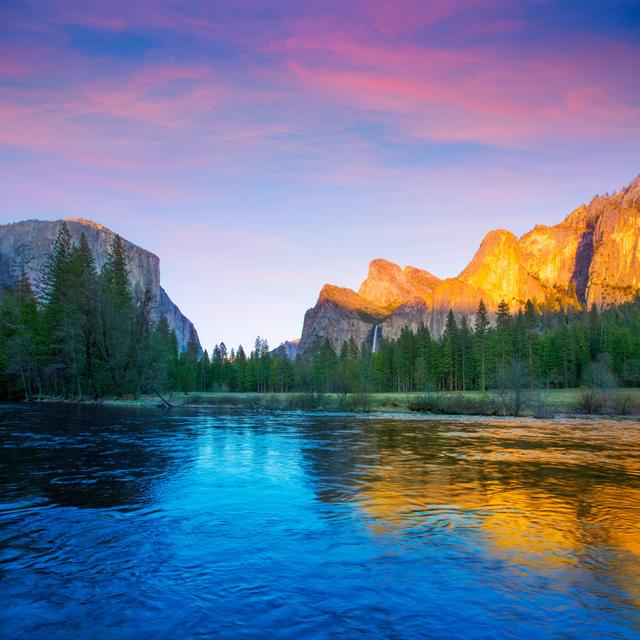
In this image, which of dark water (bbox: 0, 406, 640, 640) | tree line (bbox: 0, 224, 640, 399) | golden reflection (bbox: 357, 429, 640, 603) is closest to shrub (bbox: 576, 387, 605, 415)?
tree line (bbox: 0, 224, 640, 399)

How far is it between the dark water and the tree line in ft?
127

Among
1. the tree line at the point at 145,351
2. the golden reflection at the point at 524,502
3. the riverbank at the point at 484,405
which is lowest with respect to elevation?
the riverbank at the point at 484,405

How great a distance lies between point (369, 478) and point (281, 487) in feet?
10.3

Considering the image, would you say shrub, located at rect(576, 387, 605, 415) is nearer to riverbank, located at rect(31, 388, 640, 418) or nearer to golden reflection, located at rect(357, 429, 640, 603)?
riverbank, located at rect(31, 388, 640, 418)

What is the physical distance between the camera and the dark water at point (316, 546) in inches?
278

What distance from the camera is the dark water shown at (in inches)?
278

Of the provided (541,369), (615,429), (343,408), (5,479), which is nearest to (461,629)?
(5,479)

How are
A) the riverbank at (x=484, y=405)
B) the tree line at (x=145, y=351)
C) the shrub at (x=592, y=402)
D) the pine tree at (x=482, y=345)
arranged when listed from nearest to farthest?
the riverbank at (x=484, y=405) → the shrub at (x=592, y=402) → the tree line at (x=145, y=351) → the pine tree at (x=482, y=345)

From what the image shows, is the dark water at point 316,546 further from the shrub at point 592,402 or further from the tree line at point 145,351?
the tree line at point 145,351

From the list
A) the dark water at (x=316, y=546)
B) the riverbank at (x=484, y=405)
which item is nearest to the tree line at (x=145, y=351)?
the riverbank at (x=484, y=405)

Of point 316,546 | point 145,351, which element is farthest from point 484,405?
point 316,546

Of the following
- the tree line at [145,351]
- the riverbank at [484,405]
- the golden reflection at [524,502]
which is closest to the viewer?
the golden reflection at [524,502]

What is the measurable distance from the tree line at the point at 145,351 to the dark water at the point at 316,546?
3856 centimetres

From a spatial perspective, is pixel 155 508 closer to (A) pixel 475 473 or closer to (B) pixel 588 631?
(B) pixel 588 631
